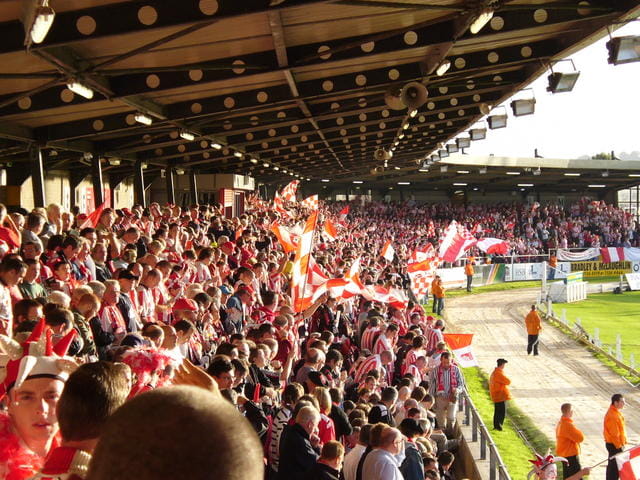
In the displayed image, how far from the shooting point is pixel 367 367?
1065 cm

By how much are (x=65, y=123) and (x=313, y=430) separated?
11.0m

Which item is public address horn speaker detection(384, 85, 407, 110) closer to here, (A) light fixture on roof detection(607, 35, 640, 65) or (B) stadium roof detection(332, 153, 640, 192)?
(A) light fixture on roof detection(607, 35, 640, 65)

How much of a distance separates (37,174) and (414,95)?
6999 mm

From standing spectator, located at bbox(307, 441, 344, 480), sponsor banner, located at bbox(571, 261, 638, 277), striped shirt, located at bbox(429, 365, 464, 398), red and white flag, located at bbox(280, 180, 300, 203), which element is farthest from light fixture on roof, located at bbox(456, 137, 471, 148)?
standing spectator, located at bbox(307, 441, 344, 480)

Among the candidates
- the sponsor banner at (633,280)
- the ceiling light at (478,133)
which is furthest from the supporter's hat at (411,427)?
the sponsor banner at (633,280)

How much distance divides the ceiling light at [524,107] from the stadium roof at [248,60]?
338 millimetres

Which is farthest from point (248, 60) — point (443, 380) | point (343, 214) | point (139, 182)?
point (343, 214)

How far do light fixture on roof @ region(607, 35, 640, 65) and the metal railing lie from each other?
571cm

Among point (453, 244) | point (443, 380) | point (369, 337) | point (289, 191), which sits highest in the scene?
point (289, 191)

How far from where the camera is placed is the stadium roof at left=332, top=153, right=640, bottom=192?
48.6 m

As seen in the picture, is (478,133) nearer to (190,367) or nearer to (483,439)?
(483,439)

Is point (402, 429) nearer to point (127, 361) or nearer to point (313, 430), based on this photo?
point (313, 430)

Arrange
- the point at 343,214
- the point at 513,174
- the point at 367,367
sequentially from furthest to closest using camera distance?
the point at 513,174 < the point at 343,214 < the point at 367,367

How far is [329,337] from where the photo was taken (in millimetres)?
10508
